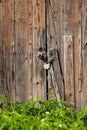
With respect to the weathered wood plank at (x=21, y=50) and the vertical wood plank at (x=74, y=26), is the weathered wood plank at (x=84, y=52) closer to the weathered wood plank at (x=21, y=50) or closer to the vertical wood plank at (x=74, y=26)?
the vertical wood plank at (x=74, y=26)

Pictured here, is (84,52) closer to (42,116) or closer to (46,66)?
(46,66)

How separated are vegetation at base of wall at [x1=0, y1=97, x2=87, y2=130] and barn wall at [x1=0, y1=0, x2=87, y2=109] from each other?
5.7 inches

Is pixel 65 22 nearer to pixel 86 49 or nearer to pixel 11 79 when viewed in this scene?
pixel 86 49

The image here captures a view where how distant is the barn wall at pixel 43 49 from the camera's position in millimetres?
5539

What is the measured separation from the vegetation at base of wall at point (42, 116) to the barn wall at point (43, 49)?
14 centimetres

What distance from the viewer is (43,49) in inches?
228

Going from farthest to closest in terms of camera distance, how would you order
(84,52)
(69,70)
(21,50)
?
(21,50)
(69,70)
(84,52)

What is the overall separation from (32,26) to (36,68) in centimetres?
57

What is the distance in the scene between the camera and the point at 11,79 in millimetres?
6094

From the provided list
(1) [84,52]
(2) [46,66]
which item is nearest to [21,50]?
(2) [46,66]

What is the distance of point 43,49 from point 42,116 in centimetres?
94

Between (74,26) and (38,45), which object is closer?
(74,26)

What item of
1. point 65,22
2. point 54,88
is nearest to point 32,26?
point 65,22

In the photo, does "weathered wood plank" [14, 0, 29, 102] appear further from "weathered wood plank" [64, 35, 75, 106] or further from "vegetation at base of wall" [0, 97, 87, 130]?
"weathered wood plank" [64, 35, 75, 106]
